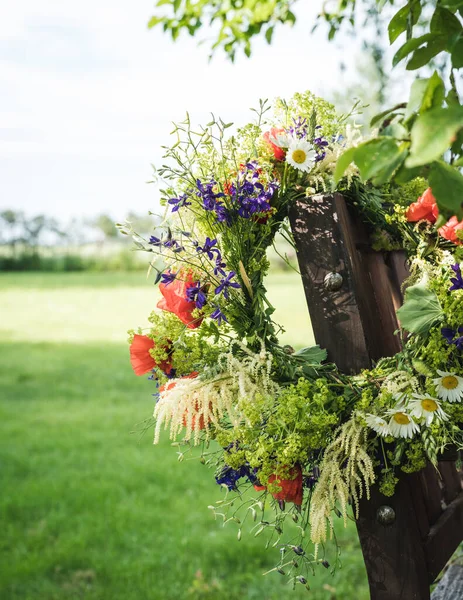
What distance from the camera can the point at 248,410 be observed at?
1415mm

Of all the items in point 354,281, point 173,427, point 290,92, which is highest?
point 290,92

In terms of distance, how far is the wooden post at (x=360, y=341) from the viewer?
1.58 meters

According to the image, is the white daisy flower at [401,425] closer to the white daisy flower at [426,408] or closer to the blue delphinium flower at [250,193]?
the white daisy flower at [426,408]

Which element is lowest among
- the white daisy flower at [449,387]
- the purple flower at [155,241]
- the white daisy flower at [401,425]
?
the white daisy flower at [401,425]

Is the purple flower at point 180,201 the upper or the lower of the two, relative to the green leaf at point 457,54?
lower

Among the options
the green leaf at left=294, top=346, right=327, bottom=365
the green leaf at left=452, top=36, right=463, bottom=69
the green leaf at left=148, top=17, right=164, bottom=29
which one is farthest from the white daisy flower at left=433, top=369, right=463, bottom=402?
the green leaf at left=148, top=17, right=164, bottom=29

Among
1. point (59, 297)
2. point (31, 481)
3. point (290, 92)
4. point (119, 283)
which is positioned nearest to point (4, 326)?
point (59, 297)

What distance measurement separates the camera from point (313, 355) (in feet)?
5.23

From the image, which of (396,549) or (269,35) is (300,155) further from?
(269,35)

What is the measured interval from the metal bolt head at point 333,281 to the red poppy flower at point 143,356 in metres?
0.43

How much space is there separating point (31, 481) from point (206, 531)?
1514 millimetres

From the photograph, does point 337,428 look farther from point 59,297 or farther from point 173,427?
point 59,297

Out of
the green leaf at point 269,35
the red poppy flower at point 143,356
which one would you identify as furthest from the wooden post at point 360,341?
the green leaf at point 269,35

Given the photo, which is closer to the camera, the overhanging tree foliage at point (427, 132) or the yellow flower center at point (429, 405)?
the overhanging tree foliage at point (427, 132)
